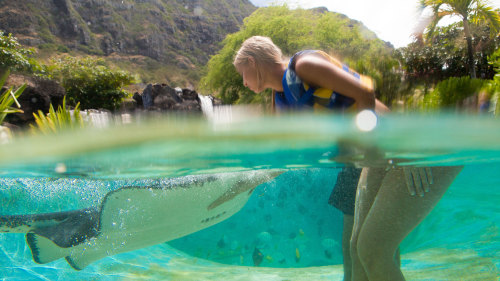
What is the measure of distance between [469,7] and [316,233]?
19.0m

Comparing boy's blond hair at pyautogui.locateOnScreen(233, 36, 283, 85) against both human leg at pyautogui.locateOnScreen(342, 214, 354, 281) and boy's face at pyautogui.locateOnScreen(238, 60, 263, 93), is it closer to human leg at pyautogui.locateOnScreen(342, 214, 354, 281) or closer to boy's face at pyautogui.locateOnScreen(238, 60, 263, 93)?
boy's face at pyautogui.locateOnScreen(238, 60, 263, 93)

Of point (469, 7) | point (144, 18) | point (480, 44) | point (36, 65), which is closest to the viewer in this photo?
point (469, 7)

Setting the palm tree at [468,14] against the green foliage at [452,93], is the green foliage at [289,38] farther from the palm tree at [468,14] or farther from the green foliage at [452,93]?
the green foliage at [452,93]

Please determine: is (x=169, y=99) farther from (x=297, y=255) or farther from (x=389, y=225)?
(x=389, y=225)

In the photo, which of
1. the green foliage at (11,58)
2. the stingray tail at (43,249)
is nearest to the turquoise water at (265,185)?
the stingray tail at (43,249)

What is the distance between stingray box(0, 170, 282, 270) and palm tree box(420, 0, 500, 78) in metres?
18.0

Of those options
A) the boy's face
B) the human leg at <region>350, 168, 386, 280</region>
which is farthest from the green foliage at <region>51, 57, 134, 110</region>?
the human leg at <region>350, 168, 386, 280</region>

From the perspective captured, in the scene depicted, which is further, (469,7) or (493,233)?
(469,7)

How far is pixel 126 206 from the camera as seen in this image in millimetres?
4480

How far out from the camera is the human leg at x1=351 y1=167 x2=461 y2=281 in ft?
7.10

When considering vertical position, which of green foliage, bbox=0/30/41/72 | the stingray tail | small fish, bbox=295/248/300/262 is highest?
green foliage, bbox=0/30/41/72

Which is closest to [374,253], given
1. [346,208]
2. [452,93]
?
[346,208]

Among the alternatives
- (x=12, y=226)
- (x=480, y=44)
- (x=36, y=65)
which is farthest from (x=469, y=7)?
(x=36, y=65)

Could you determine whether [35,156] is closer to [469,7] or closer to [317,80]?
[317,80]
